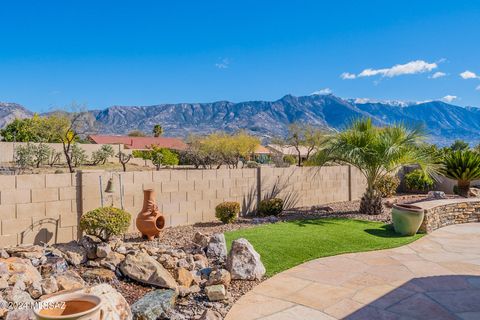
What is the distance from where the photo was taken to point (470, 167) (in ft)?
47.6

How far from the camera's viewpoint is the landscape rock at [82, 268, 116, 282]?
5227 millimetres

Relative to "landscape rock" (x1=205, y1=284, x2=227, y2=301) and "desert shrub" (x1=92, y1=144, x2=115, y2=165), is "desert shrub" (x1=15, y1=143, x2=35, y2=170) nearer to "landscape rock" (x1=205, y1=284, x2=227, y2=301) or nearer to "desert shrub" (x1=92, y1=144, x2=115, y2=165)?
"desert shrub" (x1=92, y1=144, x2=115, y2=165)

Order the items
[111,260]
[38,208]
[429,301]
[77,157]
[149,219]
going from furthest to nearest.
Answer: [77,157] < [149,219] < [38,208] < [111,260] < [429,301]

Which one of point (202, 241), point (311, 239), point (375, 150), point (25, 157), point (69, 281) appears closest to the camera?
point (69, 281)

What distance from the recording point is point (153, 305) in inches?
174

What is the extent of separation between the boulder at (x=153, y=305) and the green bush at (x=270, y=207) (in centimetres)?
671

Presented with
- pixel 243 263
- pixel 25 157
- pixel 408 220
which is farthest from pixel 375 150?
pixel 25 157

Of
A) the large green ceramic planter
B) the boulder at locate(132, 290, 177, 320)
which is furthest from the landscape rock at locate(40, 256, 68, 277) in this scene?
the large green ceramic planter

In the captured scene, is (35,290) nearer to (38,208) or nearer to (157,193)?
(38,208)

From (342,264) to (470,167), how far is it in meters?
10.8

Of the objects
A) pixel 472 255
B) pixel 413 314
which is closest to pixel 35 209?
pixel 413 314

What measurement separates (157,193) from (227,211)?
1913mm

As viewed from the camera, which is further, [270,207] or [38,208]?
[270,207]

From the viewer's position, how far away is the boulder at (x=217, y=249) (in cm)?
642
